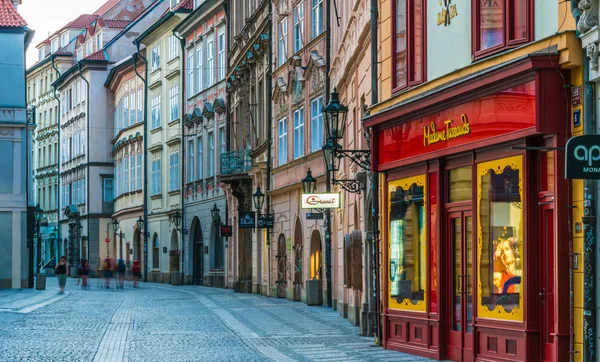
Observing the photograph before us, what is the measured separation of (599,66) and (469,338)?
16.2 ft

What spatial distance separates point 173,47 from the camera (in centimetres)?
6172

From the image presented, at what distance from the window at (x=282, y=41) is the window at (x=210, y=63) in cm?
1488

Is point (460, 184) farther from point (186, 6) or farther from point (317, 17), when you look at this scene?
point (186, 6)

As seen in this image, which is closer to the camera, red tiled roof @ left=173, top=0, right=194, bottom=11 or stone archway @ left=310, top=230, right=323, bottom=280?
stone archway @ left=310, top=230, right=323, bottom=280

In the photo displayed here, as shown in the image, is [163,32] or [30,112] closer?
[30,112]

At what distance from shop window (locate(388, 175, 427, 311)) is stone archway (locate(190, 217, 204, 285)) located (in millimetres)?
38768

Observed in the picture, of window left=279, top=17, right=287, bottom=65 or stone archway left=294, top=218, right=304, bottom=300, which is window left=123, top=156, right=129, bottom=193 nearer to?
window left=279, top=17, right=287, bottom=65

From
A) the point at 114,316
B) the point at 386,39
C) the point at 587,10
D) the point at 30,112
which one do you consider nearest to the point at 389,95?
the point at 386,39

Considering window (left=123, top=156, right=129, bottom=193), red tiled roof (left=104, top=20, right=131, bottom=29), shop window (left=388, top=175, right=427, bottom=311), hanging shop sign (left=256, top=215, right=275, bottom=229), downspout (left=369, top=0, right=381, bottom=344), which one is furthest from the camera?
red tiled roof (left=104, top=20, right=131, bottom=29)

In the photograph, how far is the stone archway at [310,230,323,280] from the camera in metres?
34.3

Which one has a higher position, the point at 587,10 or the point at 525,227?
the point at 587,10

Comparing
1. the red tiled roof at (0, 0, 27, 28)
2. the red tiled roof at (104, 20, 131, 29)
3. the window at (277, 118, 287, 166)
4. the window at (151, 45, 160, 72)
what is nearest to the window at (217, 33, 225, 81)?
the red tiled roof at (0, 0, 27, 28)

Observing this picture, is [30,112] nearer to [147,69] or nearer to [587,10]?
[147,69]

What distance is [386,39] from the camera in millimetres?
19438
